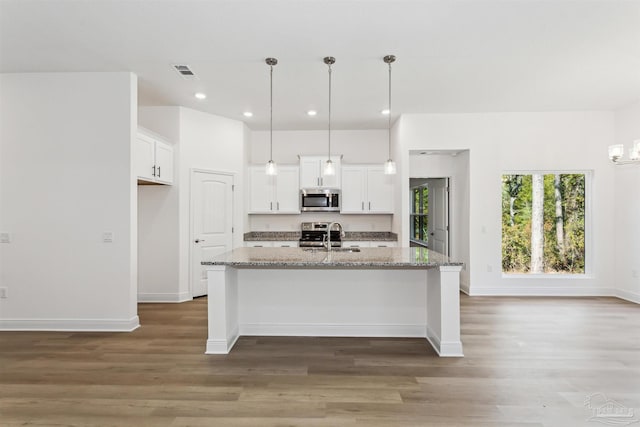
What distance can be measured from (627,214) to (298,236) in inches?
201

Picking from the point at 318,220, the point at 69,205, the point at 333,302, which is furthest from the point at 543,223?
the point at 69,205

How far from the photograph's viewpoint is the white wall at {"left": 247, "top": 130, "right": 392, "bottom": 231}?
6.39m

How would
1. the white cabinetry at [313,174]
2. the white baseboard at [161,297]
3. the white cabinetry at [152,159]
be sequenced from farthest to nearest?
the white cabinetry at [313,174]
the white baseboard at [161,297]
the white cabinetry at [152,159]

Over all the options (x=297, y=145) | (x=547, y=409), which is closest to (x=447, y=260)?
(x=547, y=409)

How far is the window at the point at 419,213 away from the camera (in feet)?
22.5

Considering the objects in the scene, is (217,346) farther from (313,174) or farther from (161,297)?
(313,174)

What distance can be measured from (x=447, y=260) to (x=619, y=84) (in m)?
3.38

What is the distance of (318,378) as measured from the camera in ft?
8.71

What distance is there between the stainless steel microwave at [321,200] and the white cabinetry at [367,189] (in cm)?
14

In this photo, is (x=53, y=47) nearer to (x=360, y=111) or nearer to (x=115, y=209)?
(x=115, y=209)

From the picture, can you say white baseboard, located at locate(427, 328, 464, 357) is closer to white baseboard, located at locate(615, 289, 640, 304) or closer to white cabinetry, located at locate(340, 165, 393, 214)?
white cabinetry, located at locate(340, 165, 393, 214)

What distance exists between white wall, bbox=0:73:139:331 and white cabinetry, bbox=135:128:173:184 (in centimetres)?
34

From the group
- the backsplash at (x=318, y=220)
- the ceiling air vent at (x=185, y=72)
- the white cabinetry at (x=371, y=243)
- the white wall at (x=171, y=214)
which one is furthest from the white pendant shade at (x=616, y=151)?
the white wall at (x=171, y=214)

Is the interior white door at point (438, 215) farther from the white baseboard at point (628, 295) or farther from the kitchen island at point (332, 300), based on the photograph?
the kitchen island at point (332, 300)
